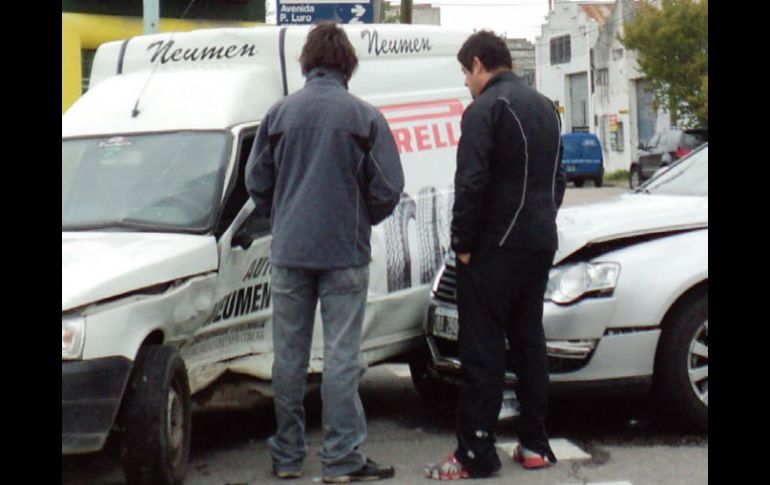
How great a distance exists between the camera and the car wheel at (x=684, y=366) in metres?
6.08

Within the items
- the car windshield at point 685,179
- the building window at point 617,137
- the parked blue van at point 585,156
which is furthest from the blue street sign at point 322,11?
the building window at point 617,137

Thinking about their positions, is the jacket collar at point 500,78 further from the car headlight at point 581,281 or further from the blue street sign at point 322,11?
the blue street sign at point 322,11

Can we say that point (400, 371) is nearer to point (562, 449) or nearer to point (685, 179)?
point (685, 179)

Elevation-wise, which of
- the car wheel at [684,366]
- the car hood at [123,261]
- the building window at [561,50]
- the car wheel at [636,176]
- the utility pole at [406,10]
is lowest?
the car wheel at [636,176]

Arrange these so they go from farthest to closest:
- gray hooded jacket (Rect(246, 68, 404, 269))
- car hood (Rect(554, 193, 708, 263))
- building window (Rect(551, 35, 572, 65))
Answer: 1. building window (Rect(551, 35, 572, 65))
2. car hood (Rect(554, 193, 708, 263))
3. gray hooded jacket (Rect(246, 68, 404, 269))

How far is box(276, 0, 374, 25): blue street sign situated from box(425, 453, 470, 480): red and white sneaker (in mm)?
8772

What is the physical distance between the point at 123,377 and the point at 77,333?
0.90 feet

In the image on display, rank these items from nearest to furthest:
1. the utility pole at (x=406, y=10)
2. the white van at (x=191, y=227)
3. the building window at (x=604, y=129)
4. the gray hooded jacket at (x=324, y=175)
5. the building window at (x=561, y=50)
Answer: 1. the white van at (x=191, y=227)
2. the gray hooded jacket at (x=324, y=175)
3. the utility pole at (x=406, y=10)
4. the building window at (x=604, y=129)
5. the building window at (x=561, y=50)

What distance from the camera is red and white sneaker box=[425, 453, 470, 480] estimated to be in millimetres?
5648

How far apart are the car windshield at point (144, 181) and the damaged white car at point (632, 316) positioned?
1.74 meters

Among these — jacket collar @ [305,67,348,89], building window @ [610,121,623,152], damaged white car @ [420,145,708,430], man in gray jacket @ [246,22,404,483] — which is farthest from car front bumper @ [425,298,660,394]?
building window @ [610,121,623,152]

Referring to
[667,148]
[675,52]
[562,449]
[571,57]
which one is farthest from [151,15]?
[571,57]

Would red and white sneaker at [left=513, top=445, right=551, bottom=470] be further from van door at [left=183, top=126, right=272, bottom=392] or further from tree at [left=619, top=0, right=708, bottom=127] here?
tree at [left=619, top=0, right=708, bottom=127]
